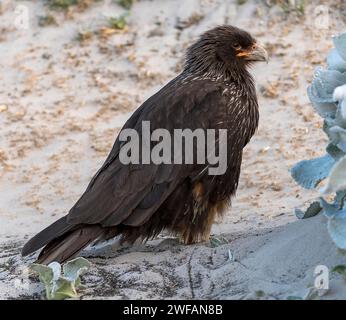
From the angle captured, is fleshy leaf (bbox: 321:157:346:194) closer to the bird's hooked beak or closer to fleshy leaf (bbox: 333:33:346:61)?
fleshy leaf (bbox: 333:33:346:61)

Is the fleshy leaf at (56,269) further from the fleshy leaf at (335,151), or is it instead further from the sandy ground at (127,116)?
the fleshy leaf at (335,151)

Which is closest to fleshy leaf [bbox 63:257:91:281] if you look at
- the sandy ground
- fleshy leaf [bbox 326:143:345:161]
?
the sandy ground

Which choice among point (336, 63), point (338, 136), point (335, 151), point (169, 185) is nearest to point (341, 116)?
point (338, 136)

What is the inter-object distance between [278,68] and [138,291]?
3.99 m

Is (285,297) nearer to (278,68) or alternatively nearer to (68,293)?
(68,293)

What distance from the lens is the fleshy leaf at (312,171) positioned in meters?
5.04

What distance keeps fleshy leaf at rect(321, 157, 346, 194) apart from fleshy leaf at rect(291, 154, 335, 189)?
69 centimetres

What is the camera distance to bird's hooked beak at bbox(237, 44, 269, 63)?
6.39 meters

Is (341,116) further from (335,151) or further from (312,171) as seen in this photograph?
(312,171)

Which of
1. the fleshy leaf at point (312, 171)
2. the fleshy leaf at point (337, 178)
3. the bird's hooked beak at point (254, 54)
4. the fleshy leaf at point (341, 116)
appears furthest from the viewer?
the bird's hooked beak at point (254, 54)

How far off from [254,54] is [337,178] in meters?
2.26

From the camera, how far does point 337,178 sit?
14.1 feet

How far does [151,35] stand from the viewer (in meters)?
9.16

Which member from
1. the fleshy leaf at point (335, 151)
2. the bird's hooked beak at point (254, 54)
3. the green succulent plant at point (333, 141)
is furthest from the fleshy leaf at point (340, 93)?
the bird's hooked beak at point (254, 54)
